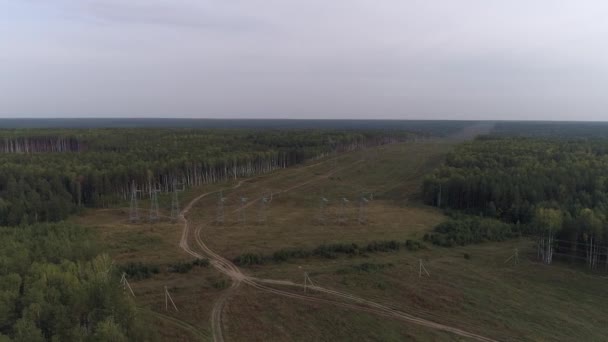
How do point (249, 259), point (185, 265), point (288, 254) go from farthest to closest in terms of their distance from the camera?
point (288, 254), point (249, 259), point (185, 265)

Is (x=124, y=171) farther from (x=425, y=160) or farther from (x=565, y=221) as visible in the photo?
(x=425, y=160)

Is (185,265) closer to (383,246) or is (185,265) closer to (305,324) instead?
(305,324)

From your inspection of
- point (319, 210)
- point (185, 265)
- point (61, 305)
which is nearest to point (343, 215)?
point (319, 210)

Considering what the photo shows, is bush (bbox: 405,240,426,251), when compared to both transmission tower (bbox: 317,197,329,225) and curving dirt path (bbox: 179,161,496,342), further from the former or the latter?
curving dirt path (bbox: 179,161,496,342)

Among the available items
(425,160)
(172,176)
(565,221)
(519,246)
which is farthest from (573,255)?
(425,160)

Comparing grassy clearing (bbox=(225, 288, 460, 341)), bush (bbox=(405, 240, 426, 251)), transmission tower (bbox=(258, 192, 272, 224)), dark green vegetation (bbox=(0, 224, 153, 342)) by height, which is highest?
dark green vegetation (bbox=(0, 224, 153, 342))

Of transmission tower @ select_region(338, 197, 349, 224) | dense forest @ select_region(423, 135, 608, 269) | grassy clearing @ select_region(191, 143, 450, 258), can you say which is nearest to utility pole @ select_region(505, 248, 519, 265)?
dense forest @ select_region(423, 135, 608, 269)
